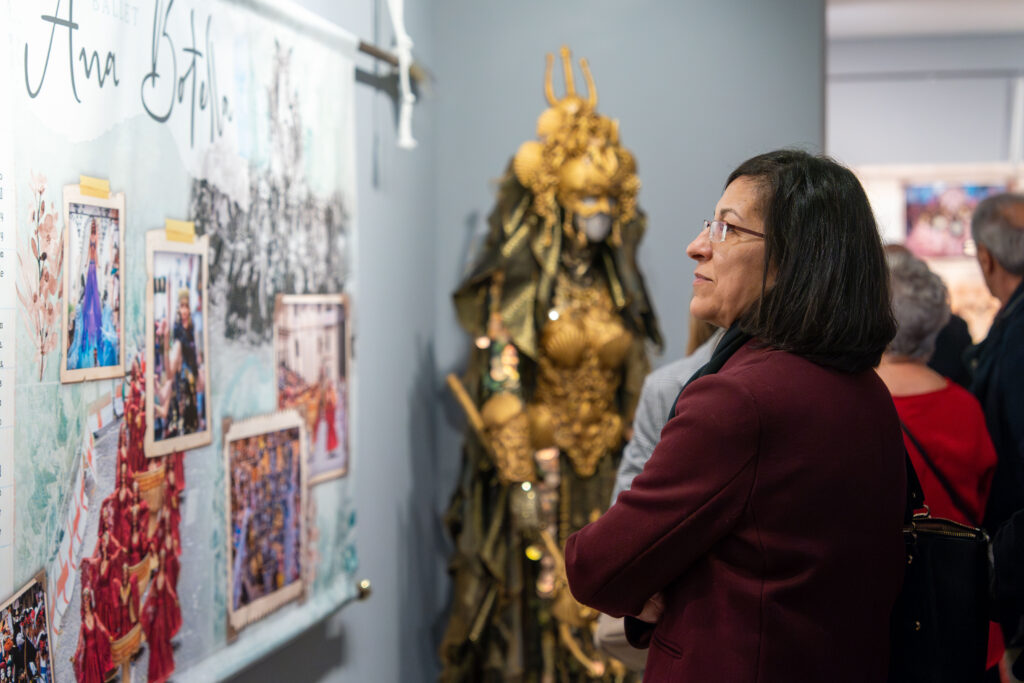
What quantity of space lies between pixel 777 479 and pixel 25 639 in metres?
1.01

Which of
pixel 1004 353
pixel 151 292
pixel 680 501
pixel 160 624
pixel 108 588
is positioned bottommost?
pixel 160 624

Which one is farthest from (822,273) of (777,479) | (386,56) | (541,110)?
(541,110)

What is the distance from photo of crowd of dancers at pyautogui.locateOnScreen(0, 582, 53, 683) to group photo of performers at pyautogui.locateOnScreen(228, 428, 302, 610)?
53 centimetres

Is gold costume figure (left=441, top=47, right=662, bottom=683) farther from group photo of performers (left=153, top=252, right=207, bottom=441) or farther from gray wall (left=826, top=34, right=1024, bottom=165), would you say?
gray wall (left=826, top=34, right=1024, bottom=165)

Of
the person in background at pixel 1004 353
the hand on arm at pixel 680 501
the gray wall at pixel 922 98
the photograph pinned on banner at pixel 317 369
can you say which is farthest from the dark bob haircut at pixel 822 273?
the gray wall at pixel 922 98

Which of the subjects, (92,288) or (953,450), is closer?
(92,288)

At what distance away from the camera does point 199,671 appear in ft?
5.83

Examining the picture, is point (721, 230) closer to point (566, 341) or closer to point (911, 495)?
point (911, 495)

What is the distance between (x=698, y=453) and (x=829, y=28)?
15.2 ft

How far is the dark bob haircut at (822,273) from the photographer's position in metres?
1.18

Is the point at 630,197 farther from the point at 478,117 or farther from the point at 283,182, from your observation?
the point at 283,182

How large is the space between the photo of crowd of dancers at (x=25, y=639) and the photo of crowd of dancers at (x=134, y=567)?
0.08 m

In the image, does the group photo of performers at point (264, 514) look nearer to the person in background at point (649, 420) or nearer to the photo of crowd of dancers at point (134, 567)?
the photo of crowd of dancers at point (134, 567)

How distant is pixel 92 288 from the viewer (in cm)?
148
